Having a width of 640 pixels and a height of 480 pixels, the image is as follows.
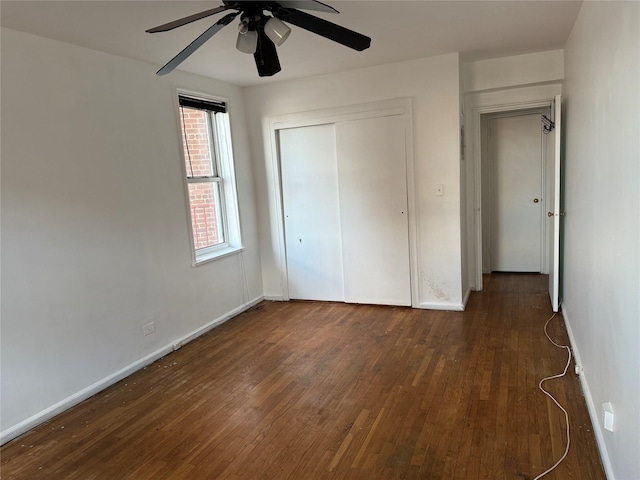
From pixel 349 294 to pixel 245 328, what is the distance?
118 cm

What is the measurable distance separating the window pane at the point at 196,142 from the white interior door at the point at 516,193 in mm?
3430

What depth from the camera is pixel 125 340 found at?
3.26 m

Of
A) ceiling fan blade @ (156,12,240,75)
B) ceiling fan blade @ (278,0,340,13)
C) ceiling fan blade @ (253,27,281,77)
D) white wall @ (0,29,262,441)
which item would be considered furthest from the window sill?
ceiling fan blade @ (278,0,340,13)

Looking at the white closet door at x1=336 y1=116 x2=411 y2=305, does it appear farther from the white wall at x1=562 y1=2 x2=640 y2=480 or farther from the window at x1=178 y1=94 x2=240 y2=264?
the white wall at x1=562 y1=2 x2=640 y2=480

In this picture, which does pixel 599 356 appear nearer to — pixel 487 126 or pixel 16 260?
pixel 16 260

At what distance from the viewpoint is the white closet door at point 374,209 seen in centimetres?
423

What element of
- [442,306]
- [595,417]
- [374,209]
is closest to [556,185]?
[442,306]

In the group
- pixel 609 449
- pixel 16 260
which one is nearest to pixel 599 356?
pixel 609 449

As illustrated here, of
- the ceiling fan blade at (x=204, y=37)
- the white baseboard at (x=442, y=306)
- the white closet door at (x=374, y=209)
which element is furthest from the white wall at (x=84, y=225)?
the white baseboard at (x=442, y=306)

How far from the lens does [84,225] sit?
9.66 ft

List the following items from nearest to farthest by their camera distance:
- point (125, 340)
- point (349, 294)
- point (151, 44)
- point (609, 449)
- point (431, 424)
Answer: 1. point (609, 449)
2. point (431, 424)
3. point (151, 44)
4. point (125, 340)
5. point (349, 294)

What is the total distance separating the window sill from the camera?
13.1ft

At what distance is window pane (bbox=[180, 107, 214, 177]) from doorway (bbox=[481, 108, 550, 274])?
10.8ft

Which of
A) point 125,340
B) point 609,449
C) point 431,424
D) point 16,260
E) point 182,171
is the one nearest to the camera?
point 609,449
